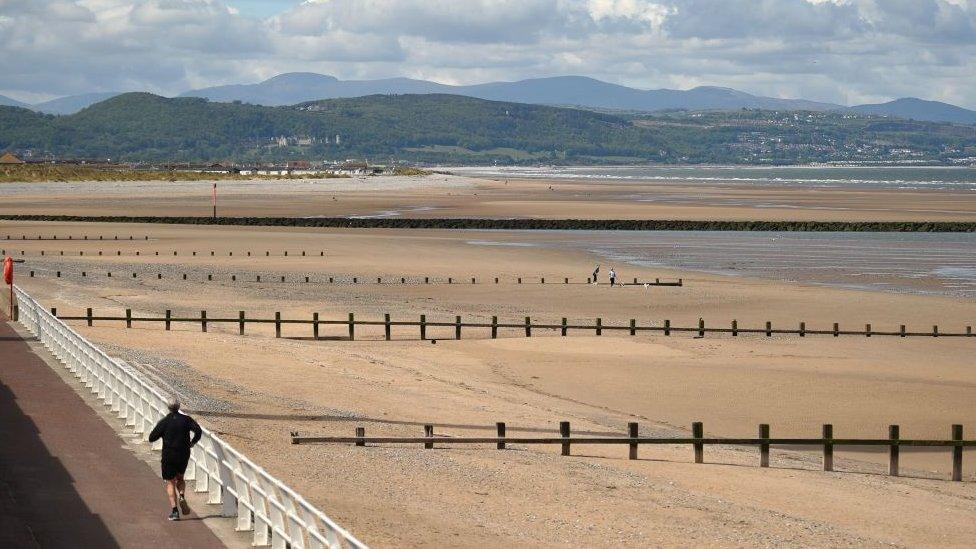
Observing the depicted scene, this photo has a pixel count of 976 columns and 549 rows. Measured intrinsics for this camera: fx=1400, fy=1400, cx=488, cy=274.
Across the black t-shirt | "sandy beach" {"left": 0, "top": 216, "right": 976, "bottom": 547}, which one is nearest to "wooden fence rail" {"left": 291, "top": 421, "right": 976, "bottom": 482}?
"sandy beach" {"left": 0, "top": 216, "right": 976, "bottom": 547}

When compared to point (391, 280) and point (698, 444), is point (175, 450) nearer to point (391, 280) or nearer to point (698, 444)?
point (698, 444)

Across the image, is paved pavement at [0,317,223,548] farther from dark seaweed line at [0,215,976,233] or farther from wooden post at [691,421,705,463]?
dark seaweed line at [0,215,976,233]

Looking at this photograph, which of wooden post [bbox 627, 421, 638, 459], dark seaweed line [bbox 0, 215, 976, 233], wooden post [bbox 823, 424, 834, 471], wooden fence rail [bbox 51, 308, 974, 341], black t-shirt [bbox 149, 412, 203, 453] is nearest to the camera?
black t-shirt [bbox 149, 412, 203, 453]

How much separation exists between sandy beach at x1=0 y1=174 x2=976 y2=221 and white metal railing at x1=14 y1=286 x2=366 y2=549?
261 ft

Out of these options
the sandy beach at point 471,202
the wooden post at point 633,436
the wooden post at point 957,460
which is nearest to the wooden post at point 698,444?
the wooden post at point 633,436

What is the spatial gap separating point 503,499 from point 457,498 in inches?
24.8

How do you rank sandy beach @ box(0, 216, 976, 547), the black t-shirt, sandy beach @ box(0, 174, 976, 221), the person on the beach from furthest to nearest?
1. sandy beach @ box(0, 174, 976, 221)
2. sandy beach @ box(0, 216, 976, 547)
3. the black t-shirt
4. the person on the beach

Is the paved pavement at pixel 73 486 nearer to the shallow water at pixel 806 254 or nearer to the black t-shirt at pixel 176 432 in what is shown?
the black t-shirt at pixel 176 432

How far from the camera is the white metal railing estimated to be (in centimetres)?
1334

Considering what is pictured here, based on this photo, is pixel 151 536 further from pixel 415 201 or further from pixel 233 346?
pixel 415 201

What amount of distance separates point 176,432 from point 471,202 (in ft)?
372

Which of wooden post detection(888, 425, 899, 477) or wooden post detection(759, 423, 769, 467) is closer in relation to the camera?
wooden post detection(759, 423, 769, 467)

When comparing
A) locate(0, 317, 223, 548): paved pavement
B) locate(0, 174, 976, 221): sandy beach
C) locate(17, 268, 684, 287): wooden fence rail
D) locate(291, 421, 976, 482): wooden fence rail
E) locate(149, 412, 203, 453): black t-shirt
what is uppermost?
locate(0, 174, 976, 221): sandy beach

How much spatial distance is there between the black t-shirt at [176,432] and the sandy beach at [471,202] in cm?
8605
